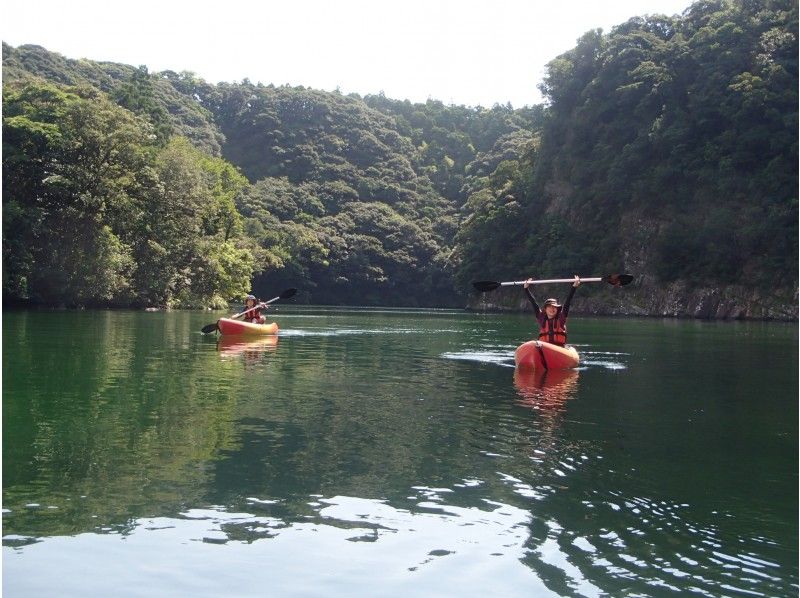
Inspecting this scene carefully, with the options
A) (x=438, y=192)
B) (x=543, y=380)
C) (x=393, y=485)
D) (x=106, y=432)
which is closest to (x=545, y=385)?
(x=543, y=380)

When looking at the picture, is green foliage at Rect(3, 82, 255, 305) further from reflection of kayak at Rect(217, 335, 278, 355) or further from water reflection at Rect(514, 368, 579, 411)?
water reflection at Rect(514, 368, 579, 411)

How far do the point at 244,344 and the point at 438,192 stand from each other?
251 ft

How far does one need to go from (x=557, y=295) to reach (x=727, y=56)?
18.1 metres

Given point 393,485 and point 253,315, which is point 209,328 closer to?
point 253,315

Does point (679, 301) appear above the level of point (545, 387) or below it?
above

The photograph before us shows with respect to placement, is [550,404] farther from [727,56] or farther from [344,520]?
[727,56]

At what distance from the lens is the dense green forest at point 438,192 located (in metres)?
43.1

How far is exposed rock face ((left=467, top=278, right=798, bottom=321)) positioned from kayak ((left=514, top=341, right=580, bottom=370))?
116ft

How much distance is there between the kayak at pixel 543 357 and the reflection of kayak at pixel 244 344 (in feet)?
20.6

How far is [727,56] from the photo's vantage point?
181 feet

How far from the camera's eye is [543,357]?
15.9 m

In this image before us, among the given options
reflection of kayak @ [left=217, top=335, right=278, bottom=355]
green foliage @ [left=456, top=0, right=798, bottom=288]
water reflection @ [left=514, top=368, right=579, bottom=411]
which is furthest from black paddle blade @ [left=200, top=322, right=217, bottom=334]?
green foliage @ [left=456, top=0, right=798, bottom=288]

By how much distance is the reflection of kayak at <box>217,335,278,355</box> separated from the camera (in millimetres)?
20062

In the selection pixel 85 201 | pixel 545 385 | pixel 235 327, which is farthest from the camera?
pixel 85 201
